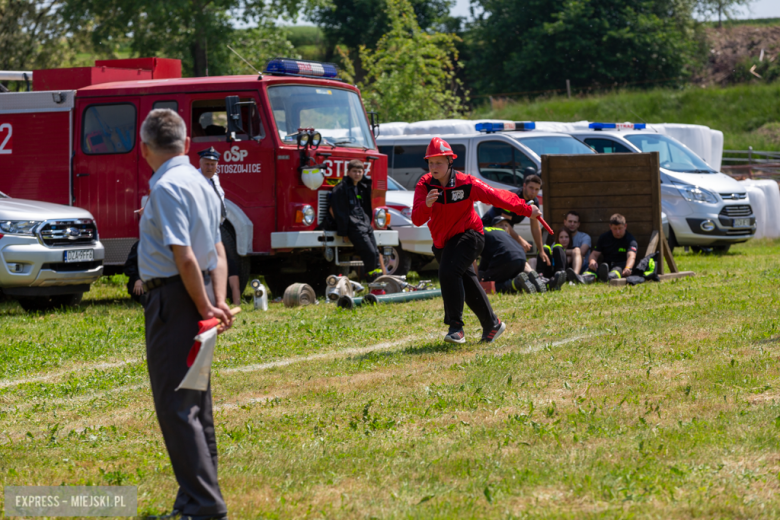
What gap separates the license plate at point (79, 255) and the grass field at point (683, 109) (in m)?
28.8

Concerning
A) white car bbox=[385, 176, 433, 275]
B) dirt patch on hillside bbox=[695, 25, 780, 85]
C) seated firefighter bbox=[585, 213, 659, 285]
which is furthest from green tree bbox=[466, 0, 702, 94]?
seated firefighter bbox=[585, 213, 659, 285]

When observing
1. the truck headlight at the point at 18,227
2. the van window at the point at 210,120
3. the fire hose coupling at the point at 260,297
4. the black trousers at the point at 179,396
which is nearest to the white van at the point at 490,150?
the van window at the point at 210,120

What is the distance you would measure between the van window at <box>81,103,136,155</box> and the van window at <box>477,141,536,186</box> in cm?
589

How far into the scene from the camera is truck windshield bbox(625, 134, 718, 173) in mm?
17438

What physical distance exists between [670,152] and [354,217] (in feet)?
26.3

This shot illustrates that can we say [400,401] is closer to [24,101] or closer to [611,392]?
[611,392]

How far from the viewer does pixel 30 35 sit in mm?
33719

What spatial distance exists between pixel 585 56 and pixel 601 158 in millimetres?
40273

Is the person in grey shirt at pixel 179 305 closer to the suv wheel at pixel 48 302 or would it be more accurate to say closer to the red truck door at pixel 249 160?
the red truck door at pixel 249 160

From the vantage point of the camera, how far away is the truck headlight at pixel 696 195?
16516 millimetres

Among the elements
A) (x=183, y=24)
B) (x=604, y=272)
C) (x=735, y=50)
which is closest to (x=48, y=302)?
(x=604, y=272)

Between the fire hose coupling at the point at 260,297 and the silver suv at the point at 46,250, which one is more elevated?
the silver suv at the point at 46,250

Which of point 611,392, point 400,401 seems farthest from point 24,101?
point 611,392

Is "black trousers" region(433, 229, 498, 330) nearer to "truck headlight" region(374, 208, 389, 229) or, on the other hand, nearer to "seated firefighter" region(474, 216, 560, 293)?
"seated firefighter" region(474, 216, 560, 293)
